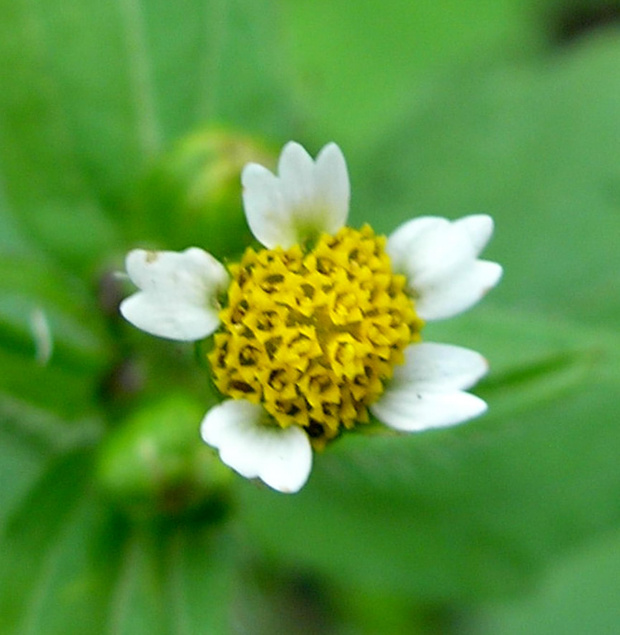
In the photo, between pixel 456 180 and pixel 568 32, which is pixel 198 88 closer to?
pixel 456 180

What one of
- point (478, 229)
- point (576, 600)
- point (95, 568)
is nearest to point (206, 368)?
point (478, 229)

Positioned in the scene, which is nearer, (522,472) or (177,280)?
(177,280)

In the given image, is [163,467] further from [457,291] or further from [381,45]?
[381,45]

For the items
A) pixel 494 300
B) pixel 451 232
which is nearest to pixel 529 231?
pixel 494 300

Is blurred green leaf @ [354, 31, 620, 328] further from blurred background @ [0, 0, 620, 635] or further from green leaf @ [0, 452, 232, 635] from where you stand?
→ green leaf @ [0, 452, 232, 635]

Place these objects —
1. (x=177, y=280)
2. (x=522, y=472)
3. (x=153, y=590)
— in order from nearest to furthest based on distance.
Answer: (x=177, y=280) → (x=153, y=590) → (x=522, y=472)

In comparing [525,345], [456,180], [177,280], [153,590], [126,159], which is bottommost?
[153,590]

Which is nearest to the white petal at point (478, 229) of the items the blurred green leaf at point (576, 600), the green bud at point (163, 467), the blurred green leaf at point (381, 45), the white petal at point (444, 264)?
the white petal at point (444, 264)
